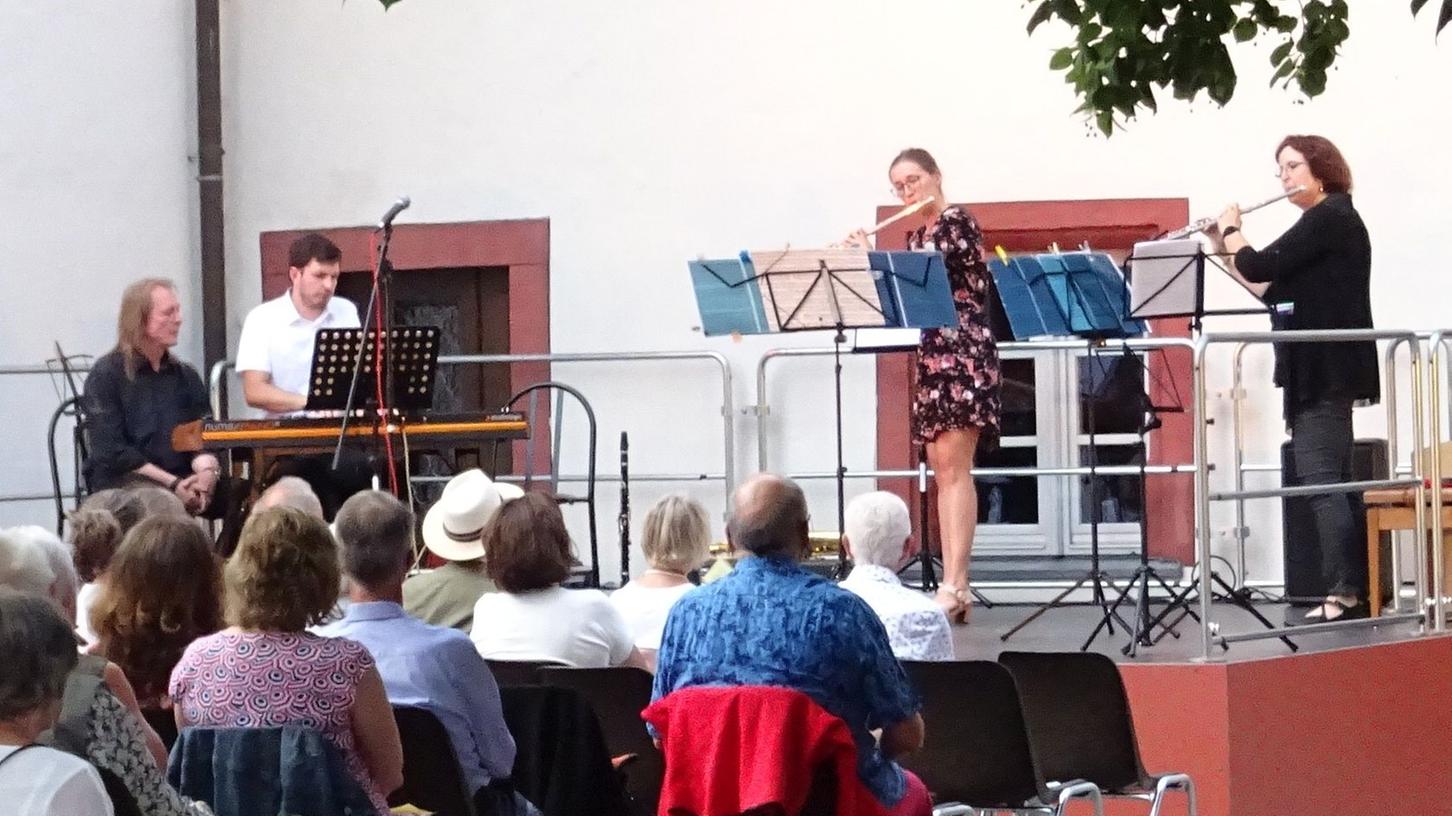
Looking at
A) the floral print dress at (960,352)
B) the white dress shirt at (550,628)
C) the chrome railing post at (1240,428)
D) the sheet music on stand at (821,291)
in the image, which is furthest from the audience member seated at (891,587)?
the chrome railing post at (1240,428)

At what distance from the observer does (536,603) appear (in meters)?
4.84

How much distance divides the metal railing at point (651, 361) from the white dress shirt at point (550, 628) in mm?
3959

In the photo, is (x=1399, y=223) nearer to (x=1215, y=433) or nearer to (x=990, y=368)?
(x=1215, y=433)

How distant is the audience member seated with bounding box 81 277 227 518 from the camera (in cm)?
771

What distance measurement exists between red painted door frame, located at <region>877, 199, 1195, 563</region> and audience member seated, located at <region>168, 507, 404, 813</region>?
565 centimetres

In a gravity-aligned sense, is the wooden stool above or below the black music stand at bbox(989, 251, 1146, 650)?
below

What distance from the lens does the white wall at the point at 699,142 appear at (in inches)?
346

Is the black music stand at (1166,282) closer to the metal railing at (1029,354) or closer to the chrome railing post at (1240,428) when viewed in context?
the metal railing at (1029,354)

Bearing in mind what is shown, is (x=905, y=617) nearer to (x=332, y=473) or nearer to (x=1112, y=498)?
(x=332, y=473)

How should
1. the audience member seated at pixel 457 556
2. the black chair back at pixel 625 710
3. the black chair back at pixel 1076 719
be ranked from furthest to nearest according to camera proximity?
the audience member seated at pixel 457 556 < the black chair back at pixel 1076 719 < the black chair back at pixel 625 710

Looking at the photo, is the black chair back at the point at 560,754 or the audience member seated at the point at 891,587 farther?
the audience member seated at the point at 891,587

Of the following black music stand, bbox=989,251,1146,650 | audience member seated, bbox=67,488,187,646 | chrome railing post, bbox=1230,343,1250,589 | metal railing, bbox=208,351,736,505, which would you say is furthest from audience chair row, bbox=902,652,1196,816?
metal railing, bbox=208,351,736,505

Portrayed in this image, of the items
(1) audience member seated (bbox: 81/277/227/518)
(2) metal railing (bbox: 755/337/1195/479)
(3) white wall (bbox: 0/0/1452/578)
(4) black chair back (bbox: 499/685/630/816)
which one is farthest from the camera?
(3) white wall (bbox: 0/0/1452/578)

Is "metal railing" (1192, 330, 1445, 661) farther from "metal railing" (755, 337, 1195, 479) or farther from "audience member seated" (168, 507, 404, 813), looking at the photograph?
"audience member seated" (168, 507, 404, 813)
